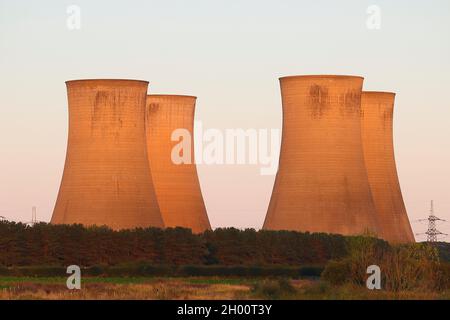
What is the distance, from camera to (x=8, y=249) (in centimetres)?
4019

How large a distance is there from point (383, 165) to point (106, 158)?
13748mm

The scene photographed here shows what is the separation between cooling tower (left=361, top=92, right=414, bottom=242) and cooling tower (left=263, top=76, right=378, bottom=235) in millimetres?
4445

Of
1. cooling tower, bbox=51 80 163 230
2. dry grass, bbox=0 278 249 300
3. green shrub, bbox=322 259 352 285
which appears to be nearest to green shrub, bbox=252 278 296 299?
dry grass, bbox=0 278 249 300

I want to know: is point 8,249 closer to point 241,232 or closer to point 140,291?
point 241,232

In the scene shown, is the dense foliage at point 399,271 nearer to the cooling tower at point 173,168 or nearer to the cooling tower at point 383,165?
A: the cooling tower at point 173,168

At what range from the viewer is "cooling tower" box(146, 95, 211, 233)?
48906mm

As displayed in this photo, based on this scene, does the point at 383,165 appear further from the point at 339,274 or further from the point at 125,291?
the point at 125,291

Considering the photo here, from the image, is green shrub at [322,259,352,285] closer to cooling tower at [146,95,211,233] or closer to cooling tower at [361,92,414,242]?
cooling tower at [146,95,211,233]

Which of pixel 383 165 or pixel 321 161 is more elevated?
pixel 321 161

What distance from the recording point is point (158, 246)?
140 feet

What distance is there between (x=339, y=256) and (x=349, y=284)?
546 inches

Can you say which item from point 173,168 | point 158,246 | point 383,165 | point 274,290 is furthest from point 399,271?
point 383,165
